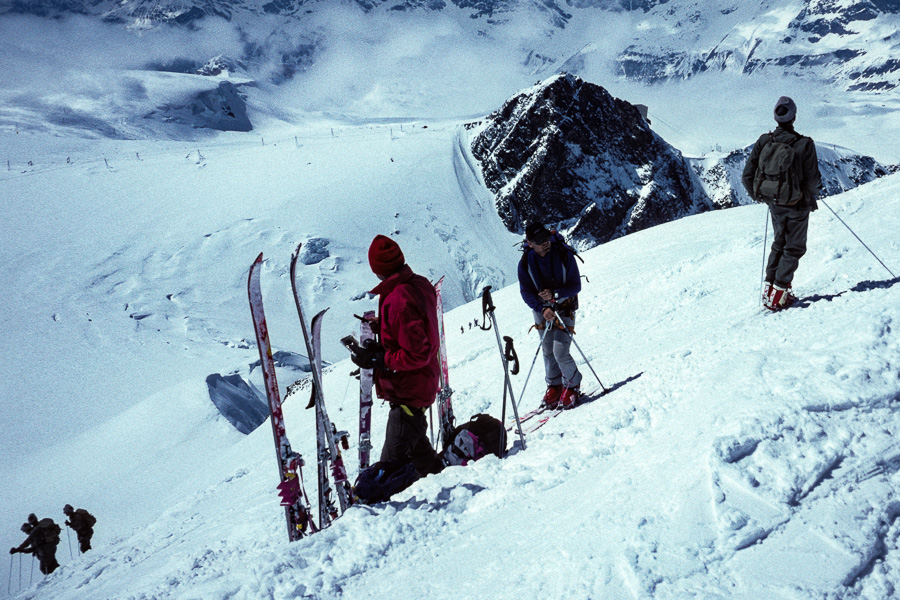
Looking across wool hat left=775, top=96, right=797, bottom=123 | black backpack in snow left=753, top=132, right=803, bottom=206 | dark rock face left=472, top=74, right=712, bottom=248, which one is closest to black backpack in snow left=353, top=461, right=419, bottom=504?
black backpack in snow left=753, top=132, right=803, bottom=206

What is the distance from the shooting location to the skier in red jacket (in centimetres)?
361

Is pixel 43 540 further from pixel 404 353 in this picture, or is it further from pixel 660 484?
pixel 660 484

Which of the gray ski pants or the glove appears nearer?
the glove

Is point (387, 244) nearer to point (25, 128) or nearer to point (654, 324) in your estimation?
point (654, 324)

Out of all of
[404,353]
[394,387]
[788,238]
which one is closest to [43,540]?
Result: [394,387]

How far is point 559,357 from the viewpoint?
505 centimetres

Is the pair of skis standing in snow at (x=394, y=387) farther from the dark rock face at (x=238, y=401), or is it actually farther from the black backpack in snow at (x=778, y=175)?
the dark rock face at (x=238, y=401)

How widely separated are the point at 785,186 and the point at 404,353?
13.5 ft

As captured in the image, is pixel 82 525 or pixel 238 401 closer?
pixel 82 525

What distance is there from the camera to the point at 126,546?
6754 millimetres

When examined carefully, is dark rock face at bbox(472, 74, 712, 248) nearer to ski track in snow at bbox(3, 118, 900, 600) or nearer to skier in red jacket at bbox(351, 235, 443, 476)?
Result: ski track in snow at bbox(3, 118, 900, 600)

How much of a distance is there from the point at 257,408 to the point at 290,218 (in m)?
25.6

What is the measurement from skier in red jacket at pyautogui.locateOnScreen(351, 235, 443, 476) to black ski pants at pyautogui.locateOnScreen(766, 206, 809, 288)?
3.80 m

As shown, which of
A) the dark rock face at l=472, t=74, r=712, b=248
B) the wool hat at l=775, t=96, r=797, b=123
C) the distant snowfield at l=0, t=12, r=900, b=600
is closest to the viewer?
the distant snowfield at l=0, t=12, r=900, b=600
